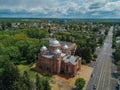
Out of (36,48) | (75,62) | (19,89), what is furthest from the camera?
(36,48)

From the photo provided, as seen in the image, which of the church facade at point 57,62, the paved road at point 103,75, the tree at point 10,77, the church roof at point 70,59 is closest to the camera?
the tree at point 10,77

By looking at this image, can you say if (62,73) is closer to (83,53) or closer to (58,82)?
(58,82)

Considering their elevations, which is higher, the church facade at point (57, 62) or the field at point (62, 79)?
the church facade at point (57, 62)

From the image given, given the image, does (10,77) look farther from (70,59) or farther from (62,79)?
(70,59)

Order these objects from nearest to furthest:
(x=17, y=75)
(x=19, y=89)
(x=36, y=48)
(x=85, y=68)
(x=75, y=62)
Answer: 1. (x=19, y=89)
2. (x=17, y=75)
3. (x=75, y=62)
4. (x=85, y=68)
5. (x=36, y=48)

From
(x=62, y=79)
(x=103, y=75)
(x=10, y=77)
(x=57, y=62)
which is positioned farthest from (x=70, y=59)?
(x=10, y=77)

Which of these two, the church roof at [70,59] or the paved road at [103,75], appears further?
the church roof at [70,59]

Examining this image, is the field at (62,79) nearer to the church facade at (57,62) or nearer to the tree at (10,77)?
the church facade at (57,62)

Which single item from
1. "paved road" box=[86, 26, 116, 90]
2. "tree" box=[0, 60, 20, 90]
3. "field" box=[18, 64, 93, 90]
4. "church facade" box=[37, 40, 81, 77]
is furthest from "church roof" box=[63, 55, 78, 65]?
"tree" box=[0, 60, 20, 90]

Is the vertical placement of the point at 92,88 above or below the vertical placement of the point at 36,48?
below

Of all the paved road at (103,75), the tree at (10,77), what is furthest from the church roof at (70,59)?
the tree at (10,77)

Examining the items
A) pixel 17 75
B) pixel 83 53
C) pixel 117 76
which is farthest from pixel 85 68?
pixel 17 75
